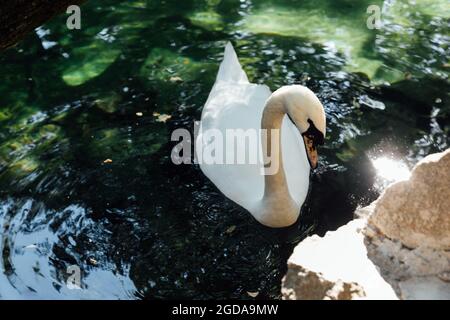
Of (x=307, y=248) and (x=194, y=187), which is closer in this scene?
(x=307, y=248)

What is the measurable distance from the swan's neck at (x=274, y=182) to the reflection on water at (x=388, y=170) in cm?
77

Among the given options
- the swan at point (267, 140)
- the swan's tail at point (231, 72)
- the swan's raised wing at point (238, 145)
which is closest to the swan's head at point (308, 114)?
the swan at point (267, 140)

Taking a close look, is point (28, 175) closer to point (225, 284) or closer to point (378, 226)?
point (225, 284)

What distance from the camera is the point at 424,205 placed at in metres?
2.88

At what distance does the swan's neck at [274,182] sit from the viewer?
4.12 metres

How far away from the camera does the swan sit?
375cm

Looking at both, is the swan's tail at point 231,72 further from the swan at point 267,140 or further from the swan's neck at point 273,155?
the swan's neck at point 273,155

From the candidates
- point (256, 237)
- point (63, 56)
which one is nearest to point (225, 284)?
point (256, 237)

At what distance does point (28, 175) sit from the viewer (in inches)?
189

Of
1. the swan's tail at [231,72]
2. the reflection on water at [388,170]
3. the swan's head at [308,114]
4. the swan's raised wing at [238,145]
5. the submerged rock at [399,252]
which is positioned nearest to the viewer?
the submerged rock at [399,252]

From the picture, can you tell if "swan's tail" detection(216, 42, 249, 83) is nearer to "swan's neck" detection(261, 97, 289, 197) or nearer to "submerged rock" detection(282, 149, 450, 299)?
"swan's neck" detection(261, 97, 289, 197)

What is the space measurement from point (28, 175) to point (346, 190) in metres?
2.29

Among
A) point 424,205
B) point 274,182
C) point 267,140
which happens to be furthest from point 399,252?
point 267,140
